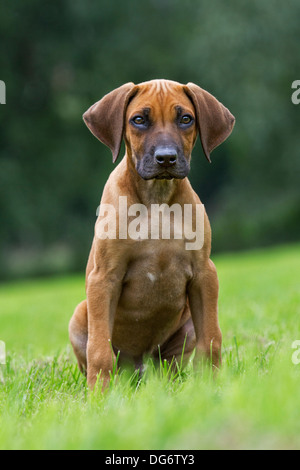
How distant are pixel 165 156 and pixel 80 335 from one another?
4.78 feet

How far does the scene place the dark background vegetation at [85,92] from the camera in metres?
25.0

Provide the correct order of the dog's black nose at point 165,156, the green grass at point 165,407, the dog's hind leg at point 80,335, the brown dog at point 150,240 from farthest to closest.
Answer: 1. the dog's hind leg at point 80,335
2. the brown dog at point 150,240
3. the dog's black nose at point 165,156
4. the green grass at point 165,407

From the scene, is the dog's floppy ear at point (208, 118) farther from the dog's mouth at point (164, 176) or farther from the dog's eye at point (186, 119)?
the dog's mouth at point (164, 176)

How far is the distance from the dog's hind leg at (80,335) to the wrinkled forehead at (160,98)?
1425 millimetres

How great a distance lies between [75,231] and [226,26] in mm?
9035

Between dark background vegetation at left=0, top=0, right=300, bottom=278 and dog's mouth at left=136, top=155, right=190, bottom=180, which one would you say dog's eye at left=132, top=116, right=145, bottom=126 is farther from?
dark background vegetation at left=0, top=0, right=300, bottom=278

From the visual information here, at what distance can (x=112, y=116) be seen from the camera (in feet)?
14.7

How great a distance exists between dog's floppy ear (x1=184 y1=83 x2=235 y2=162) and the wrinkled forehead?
0.16 feet

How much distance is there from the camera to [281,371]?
10.4ft

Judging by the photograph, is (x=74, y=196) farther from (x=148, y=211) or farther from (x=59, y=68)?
(x=148, y=211)

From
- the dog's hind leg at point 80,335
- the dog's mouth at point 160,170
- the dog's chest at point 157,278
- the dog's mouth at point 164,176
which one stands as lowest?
the dog's hind leg at point 80,335

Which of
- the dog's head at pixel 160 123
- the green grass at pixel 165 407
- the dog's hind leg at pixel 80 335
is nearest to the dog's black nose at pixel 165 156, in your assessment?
the dog's head at pixel 160 123
